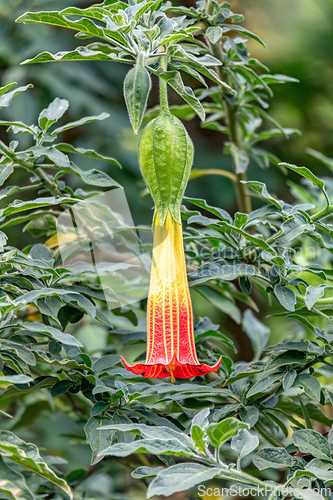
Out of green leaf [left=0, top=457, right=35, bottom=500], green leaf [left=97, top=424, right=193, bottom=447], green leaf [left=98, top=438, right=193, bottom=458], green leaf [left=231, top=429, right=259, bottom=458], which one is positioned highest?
green leaf [left=98, top=438, right=193, bottom=458]

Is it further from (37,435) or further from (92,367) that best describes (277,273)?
(37,435)

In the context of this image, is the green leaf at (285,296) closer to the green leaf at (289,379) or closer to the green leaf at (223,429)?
the green leaf at (289,379)

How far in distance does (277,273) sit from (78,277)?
0.83ft

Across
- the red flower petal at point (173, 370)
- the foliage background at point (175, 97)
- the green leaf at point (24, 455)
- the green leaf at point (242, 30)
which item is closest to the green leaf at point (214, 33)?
the green leaf at point (242, 30)

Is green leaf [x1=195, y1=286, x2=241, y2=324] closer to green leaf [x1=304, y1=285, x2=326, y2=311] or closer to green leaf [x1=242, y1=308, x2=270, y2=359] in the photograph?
green leaf [x1=242, y1=308, x2=270, y2=359]

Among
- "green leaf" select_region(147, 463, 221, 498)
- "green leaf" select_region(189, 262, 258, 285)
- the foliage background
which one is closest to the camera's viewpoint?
"green leaf" select_region(147, 463, 221, 498)

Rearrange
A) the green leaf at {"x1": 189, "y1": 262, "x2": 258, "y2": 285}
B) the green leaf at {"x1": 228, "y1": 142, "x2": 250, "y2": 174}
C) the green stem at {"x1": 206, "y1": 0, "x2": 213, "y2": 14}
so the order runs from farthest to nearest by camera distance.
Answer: the green leaf at {"x1": 228, "y1": 142, "x2": 250, "y2": 174}
the green stem at {"x1": 206, "y1": 0, "x2": 213, "y2": 14}
the green leaf at {"x1": 189, "y1": 262, "x2": 258, "y2": 285}

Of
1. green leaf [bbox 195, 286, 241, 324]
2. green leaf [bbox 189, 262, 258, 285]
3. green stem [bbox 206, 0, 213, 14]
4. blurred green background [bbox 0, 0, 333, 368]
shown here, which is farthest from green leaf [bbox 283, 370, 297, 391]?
blurred green background [bbox 0, 0, 333, 368]

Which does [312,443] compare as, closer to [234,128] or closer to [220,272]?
[220,272]

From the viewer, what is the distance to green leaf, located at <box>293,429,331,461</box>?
0.58 m

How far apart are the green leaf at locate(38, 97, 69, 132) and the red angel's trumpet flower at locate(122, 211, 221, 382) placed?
0.21m

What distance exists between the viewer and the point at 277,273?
2.17ft

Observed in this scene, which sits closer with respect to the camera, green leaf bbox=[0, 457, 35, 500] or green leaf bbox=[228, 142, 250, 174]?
green leaf bbox=[0, 457, 35, 500]

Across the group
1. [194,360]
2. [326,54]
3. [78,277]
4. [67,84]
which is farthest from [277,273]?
[326,54]
